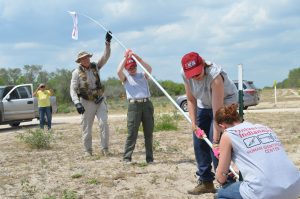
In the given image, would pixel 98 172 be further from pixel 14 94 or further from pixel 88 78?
pixel 14 94

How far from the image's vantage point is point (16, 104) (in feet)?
57.4

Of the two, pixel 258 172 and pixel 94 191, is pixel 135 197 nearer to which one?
pixel 94 191

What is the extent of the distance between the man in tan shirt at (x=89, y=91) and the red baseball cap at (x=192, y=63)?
11.3ft

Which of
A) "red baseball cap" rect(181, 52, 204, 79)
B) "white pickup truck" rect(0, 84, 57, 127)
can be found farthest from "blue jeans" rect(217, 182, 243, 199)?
"white pickup truck" rect(0, 84, 57, 127)

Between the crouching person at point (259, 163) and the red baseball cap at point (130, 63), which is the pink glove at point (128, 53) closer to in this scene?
the red baseball cap at point (130, 63)

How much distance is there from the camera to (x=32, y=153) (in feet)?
31.8

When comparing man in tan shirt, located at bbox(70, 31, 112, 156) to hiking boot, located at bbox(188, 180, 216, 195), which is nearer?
hiking boot, located at bbox(188, 180, 216, 195)

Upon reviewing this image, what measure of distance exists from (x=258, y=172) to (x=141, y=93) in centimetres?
397

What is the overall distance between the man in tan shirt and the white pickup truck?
9381 millimetres

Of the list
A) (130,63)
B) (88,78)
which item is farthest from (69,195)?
(88,78)

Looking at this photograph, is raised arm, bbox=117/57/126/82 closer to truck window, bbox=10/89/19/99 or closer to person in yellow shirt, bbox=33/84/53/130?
person in yellow shirt, bbox=33/84/53/130

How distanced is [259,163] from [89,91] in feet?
16.7

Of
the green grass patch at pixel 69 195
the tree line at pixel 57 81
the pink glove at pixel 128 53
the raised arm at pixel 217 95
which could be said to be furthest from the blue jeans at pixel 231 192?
the tree line at pixel 57 81

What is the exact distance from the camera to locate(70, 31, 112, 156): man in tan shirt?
8373 mm
